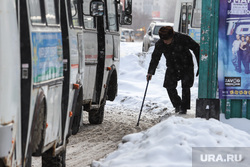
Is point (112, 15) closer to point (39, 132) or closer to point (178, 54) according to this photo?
point (178, 54)

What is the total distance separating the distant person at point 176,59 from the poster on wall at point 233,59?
1903 millimetres

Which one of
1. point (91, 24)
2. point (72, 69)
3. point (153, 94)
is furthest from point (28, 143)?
point (153, 94)

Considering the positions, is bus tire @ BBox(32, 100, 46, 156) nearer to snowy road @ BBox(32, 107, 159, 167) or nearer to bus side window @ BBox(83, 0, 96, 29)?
snowy road @ BBox(32, 107, 159, 167)

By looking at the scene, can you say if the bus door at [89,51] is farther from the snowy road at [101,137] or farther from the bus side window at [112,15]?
the bus side window at [112,15]

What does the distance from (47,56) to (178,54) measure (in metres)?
6.60

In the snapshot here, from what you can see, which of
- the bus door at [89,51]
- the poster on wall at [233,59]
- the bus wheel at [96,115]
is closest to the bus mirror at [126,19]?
the bus door at [89,51]

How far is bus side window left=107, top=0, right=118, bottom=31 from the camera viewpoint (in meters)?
12.4

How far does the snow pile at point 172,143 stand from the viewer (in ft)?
22.9

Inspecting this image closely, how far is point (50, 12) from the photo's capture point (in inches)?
258

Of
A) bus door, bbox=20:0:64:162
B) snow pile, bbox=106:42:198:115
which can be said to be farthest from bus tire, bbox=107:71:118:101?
bus door, bbox=20:0:64:162

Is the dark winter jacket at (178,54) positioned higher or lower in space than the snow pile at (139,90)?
higher

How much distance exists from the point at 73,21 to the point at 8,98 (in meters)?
3.06

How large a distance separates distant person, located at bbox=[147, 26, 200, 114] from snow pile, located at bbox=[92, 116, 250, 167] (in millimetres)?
3493

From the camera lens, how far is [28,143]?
18.3 feet
